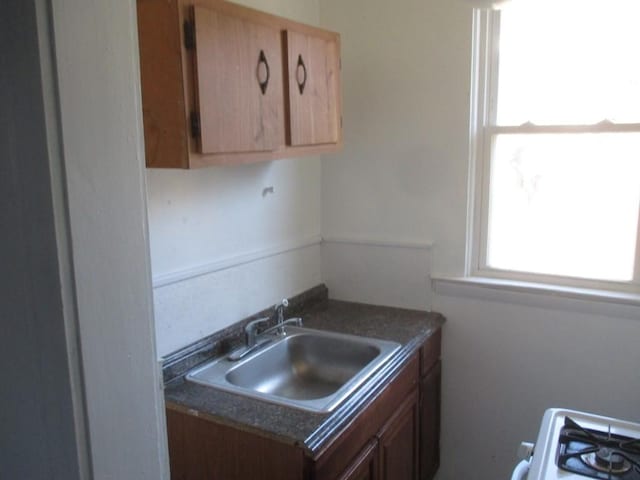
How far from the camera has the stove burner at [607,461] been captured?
4.33 feet

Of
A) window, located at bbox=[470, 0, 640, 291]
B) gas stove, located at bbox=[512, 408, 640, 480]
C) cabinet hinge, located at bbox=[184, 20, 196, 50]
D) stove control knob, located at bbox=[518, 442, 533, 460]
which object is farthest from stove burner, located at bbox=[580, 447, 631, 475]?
cabinet hinge, located at bbox=[184, 20, 196, 50]

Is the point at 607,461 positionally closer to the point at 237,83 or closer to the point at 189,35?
the point at 237,83

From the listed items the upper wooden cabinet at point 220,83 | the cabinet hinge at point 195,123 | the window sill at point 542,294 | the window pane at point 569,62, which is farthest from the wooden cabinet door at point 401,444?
the window pane at point 569,62

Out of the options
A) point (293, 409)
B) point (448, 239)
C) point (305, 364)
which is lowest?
point (305, 364)

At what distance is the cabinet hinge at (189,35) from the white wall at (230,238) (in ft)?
1.51

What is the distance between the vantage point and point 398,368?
1939mm

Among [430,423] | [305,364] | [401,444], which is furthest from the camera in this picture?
[430,423]

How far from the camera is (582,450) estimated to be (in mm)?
1397

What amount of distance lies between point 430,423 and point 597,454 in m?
1.08

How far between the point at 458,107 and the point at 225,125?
115 cm

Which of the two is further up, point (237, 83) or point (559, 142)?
point (237, 83)

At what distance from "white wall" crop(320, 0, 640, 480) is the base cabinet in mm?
370


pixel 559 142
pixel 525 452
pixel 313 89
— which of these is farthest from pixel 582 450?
pixel 313 89

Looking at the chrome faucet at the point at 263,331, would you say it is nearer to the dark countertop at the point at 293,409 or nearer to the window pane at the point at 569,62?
the dark countertop at the point at 293,409
